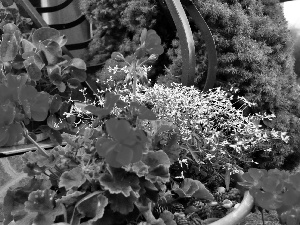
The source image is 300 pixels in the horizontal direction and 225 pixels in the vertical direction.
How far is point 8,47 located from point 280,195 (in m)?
1.17

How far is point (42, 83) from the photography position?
2154mm

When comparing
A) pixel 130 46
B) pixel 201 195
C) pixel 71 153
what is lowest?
pixel 130 46

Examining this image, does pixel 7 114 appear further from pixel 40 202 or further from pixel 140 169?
pixel 140 169

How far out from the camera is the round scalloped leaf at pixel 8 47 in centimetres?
199

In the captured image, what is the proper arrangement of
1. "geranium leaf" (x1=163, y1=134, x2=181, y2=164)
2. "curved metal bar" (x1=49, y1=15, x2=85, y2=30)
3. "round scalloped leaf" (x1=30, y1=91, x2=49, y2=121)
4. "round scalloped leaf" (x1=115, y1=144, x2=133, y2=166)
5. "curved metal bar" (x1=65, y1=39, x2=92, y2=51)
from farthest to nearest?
"curved metal bar" (x1=49, y1=15, x2=85, y2=30) → "curved metal bar" (x1=65, y1=39, x2=92, y2=51) → "geranium leaf" (x1=163, y1=134, x2=181, y2=164) → "round scalloped leaf" (x1=30, y1=91, x2=49, y2=121) → "round scalloped leaf" (x1=115, y1=144, x2=133, y2=166)

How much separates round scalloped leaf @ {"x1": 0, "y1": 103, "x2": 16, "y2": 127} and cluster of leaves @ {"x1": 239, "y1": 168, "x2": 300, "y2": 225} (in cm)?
75

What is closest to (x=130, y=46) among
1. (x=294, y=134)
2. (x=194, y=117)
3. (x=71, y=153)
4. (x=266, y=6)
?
(x=266, y=6)

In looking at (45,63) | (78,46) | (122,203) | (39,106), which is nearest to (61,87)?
(45,63)

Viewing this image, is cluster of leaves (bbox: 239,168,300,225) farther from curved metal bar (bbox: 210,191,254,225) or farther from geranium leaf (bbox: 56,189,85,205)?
geranium leaf (bbox: 56,189,85,205)

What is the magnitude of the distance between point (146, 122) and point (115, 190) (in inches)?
17.1

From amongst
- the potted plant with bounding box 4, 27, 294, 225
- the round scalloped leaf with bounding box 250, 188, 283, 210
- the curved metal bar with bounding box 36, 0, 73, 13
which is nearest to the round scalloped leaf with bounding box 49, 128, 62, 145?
the potted plant with bounding box 4, 27, 294, 225

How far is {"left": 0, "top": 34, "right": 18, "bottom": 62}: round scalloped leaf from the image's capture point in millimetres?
1990

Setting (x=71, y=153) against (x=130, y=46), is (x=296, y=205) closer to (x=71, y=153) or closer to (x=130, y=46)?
(x=71, y=153)

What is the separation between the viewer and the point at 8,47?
6.56 feet
